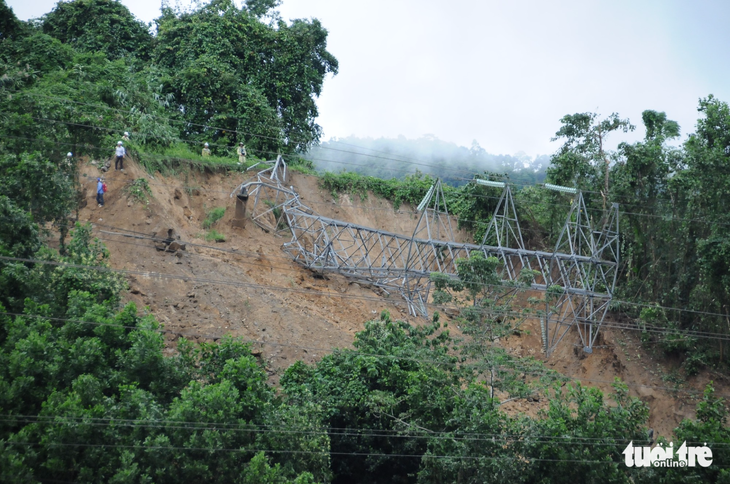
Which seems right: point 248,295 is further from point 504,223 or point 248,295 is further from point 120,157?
point 504,223

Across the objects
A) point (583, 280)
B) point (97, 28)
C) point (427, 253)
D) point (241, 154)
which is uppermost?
point (97, 28)

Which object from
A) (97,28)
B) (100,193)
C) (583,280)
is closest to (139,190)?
(100,193)

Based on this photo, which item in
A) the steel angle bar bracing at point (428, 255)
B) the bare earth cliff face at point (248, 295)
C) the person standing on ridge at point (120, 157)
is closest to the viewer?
the bare earth cliff face at point (248, 295)

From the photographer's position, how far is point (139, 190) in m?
31.8

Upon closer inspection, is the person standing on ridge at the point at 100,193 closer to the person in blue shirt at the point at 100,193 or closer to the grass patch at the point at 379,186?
the person in blue shirt at the point at 100,193

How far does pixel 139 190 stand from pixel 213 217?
13.6ft

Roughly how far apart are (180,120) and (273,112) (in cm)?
563

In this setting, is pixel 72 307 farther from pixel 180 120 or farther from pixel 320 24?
pixel 320 24

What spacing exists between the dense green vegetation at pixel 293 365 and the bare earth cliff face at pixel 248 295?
58.6 inches

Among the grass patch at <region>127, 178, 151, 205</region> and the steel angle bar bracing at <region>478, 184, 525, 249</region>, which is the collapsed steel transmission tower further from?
the grass patch at <region>127, 178, 151, 205</region>

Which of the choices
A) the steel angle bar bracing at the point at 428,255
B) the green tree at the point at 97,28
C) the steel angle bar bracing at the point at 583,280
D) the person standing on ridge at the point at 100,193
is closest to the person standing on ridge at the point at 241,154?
the steel angle bar bracing at the point at 428,255

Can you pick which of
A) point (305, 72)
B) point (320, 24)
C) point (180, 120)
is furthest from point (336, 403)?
point (320, 24)

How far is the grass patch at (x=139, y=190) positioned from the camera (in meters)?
31.6

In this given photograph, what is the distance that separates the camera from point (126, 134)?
33.4 m
